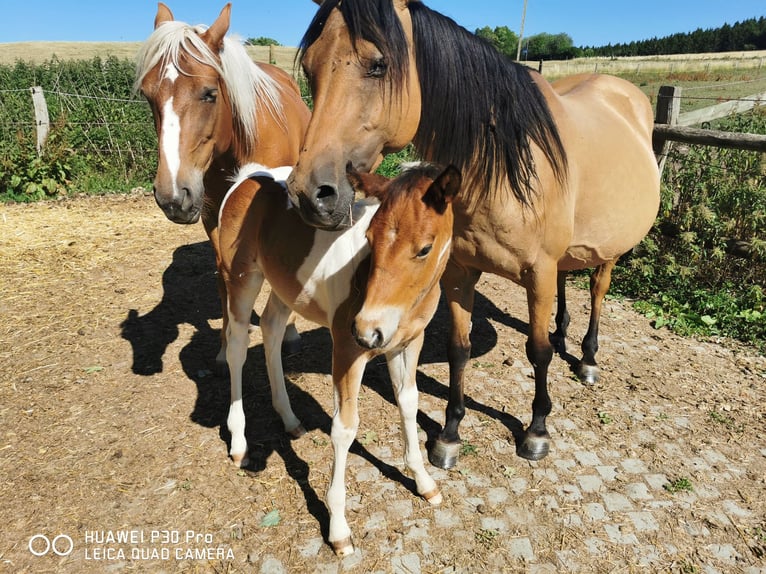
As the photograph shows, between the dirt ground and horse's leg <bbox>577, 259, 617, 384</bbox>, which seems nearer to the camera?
the dirt ground

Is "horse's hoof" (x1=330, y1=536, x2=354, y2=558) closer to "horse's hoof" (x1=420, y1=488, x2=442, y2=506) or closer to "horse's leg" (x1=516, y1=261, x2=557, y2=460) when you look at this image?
"horse's hoof" (x1=420, y1=488, x2=442, y2=506)

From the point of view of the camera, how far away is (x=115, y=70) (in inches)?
430

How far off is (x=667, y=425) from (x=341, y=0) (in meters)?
3.29

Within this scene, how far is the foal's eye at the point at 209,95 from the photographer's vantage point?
311 cm

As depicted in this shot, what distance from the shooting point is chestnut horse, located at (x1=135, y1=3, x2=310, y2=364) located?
2895 mm

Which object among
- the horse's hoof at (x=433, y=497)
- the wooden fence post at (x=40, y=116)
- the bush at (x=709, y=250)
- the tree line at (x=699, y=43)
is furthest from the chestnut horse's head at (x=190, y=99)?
the tree line at (x=699, y=43)

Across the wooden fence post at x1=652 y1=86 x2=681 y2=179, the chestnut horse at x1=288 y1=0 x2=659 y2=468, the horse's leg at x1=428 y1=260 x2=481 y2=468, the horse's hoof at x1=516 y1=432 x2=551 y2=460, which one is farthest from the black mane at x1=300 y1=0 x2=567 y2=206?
the wooden fence post at x1=652 y1=86 x2=681 y2=179

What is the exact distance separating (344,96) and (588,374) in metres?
3.02

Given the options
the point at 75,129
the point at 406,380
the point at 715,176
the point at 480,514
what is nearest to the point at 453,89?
the point at 406,380

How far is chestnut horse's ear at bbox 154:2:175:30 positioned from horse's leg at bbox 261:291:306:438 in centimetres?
223

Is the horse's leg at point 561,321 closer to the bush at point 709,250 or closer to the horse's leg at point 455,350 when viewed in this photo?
the bush at point 709,250

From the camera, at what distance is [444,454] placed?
2988mm

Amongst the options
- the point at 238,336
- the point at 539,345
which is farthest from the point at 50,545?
the point at 539,345

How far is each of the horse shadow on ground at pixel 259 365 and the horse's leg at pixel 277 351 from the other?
0.11 metres
